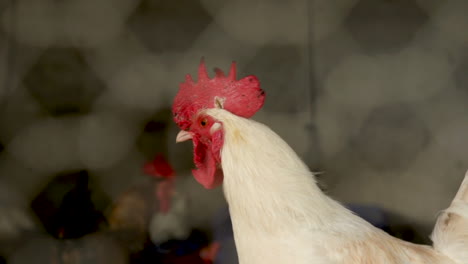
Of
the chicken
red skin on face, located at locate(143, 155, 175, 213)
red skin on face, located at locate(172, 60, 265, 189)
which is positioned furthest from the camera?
red skin on face, located at locate(143, 155, 175, 213)

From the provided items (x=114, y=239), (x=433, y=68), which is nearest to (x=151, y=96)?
(x=114, y=239)

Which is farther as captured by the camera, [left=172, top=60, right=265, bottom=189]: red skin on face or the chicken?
[left=172, top=60, right=265, bottom=189]: red skin on face

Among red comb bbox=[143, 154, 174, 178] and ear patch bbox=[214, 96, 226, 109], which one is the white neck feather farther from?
red comb bbox=[143, 154, 174, 178]

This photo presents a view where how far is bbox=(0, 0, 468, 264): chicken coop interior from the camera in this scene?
3.91 ft

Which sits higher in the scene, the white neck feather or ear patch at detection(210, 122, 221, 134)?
ear patch at detection(210, 122, 221, 134)

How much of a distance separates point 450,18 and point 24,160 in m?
1.38

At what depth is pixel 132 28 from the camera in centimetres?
123

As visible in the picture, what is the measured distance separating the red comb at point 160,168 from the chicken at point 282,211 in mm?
457

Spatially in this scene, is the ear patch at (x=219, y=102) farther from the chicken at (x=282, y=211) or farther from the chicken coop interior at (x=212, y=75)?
the chicken coop interior at (x=212, y=75)

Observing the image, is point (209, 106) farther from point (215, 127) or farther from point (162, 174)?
point (162, 174)

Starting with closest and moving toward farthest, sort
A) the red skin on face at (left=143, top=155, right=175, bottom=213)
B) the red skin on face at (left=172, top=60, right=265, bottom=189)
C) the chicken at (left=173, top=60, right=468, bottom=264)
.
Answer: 1. the chicken at (left=173, top=60, right=468, bottom=264)
2. the red skin on face at (left=172, top=60, right=265, bottom=189)
3. the red skin on face at (left=143, top=155, right=175, bottom=213)

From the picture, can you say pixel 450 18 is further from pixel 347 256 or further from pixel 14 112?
pixel 14 112

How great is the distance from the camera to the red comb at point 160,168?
47.4 inches

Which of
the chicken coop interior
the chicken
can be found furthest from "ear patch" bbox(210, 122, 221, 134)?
the chicken coop interior
